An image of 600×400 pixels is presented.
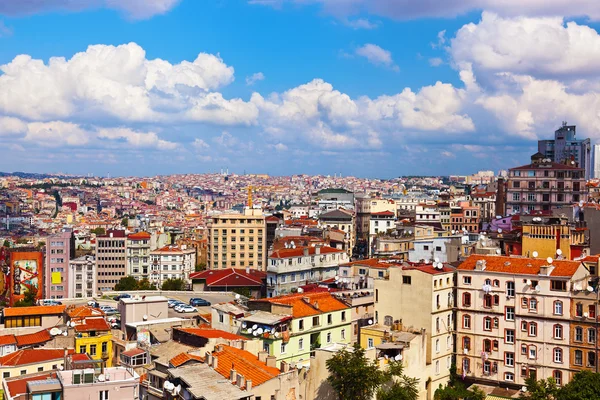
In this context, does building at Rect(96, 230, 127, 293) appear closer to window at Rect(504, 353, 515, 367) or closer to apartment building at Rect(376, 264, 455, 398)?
apartment building at Rect(376, 264, 455, 398)

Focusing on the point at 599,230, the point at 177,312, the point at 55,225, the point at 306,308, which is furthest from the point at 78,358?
the point at 55,225

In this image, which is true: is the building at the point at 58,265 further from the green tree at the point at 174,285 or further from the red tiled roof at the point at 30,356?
the red tiled roof at the point at 30,356

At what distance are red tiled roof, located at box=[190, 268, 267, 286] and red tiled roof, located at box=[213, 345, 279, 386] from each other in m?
34.3

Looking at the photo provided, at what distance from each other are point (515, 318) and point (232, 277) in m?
34.6

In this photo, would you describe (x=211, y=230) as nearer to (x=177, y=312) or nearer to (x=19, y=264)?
A: (x=19, y=264)

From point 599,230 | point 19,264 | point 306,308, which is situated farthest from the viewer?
point 19,264

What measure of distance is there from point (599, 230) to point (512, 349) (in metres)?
15.0

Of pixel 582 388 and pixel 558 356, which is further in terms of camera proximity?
pixel 558 356

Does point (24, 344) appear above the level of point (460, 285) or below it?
below

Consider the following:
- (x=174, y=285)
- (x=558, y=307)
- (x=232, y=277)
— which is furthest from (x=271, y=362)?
(x=174, y=285)

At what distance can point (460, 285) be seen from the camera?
37.2 metres

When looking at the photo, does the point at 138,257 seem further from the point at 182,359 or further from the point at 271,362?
the point at 271,362

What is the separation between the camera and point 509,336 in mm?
35625

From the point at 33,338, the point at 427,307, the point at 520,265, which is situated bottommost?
the point at 33,338
